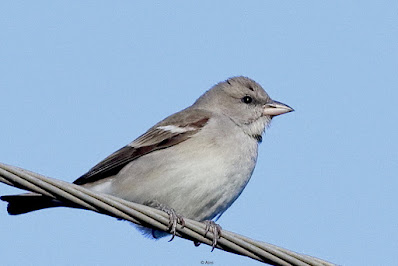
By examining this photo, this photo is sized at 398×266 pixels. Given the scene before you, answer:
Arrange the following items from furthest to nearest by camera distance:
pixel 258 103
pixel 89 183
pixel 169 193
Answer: pixel 258 103 < pixel 89 183 < pixel 169 193

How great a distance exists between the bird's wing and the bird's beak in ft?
2.70

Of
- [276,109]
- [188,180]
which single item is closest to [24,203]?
[188,180]

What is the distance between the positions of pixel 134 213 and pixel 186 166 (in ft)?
9.42

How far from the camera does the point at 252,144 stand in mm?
8875

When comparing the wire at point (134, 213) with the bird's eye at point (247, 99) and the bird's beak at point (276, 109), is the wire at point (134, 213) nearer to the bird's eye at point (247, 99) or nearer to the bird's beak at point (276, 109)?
the bird's beak at point (276, 109)

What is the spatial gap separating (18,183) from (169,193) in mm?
3359

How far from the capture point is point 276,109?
955 cm

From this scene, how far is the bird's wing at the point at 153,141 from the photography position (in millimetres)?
8453

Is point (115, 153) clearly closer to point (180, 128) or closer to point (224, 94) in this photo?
point (180, 128)

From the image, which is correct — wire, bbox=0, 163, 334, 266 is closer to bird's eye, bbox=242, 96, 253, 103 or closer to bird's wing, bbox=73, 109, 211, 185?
bird's wing, bbox=73, 109, 211, 185

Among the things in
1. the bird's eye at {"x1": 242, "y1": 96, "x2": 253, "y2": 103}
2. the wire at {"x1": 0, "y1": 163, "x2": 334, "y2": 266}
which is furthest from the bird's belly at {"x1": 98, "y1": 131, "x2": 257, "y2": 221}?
the wire at {"x1": 0, "y1": 163, "x2": 334, "y2": 266}

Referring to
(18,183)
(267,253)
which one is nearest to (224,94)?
(267,253)

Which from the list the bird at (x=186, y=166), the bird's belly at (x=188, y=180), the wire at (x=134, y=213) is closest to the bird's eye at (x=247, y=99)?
the bird at (x=186, y=166)

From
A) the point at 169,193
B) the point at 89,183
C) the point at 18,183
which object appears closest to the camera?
the point at 18,183
